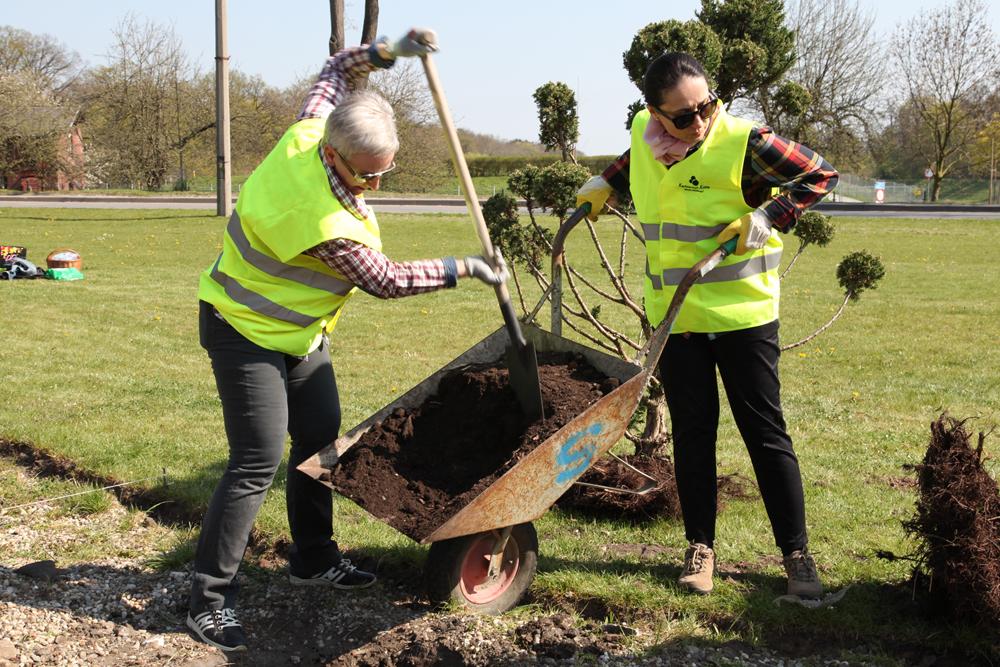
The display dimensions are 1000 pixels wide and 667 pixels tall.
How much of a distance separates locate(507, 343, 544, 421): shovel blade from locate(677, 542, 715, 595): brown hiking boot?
85 centimetres

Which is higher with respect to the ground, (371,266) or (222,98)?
(222,98)

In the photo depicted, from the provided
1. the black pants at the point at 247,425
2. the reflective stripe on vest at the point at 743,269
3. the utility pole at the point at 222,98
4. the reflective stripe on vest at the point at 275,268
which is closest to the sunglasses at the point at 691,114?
the reflective stripe on vest at the point at 743,269

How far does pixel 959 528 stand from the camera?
10.6ft

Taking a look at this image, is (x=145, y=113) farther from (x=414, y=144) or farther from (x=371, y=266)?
(x=371, y=266)

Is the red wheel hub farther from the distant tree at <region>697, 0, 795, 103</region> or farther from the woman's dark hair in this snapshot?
the distant tree at <region>697, 0, 795, 103</region>

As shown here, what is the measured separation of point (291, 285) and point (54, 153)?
41457mm

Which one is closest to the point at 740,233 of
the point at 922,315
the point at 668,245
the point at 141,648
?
the point at 668,245

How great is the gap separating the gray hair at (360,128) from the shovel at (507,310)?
19cm

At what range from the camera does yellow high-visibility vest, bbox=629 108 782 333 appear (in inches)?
134

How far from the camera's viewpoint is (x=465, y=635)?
341cm

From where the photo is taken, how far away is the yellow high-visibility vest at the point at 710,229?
3400 mm

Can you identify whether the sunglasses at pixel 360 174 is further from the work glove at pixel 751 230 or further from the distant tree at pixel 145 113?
the distant tree at pixel 145 113

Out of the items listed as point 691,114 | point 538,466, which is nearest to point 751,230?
point 691,114

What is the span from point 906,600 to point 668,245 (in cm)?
154
